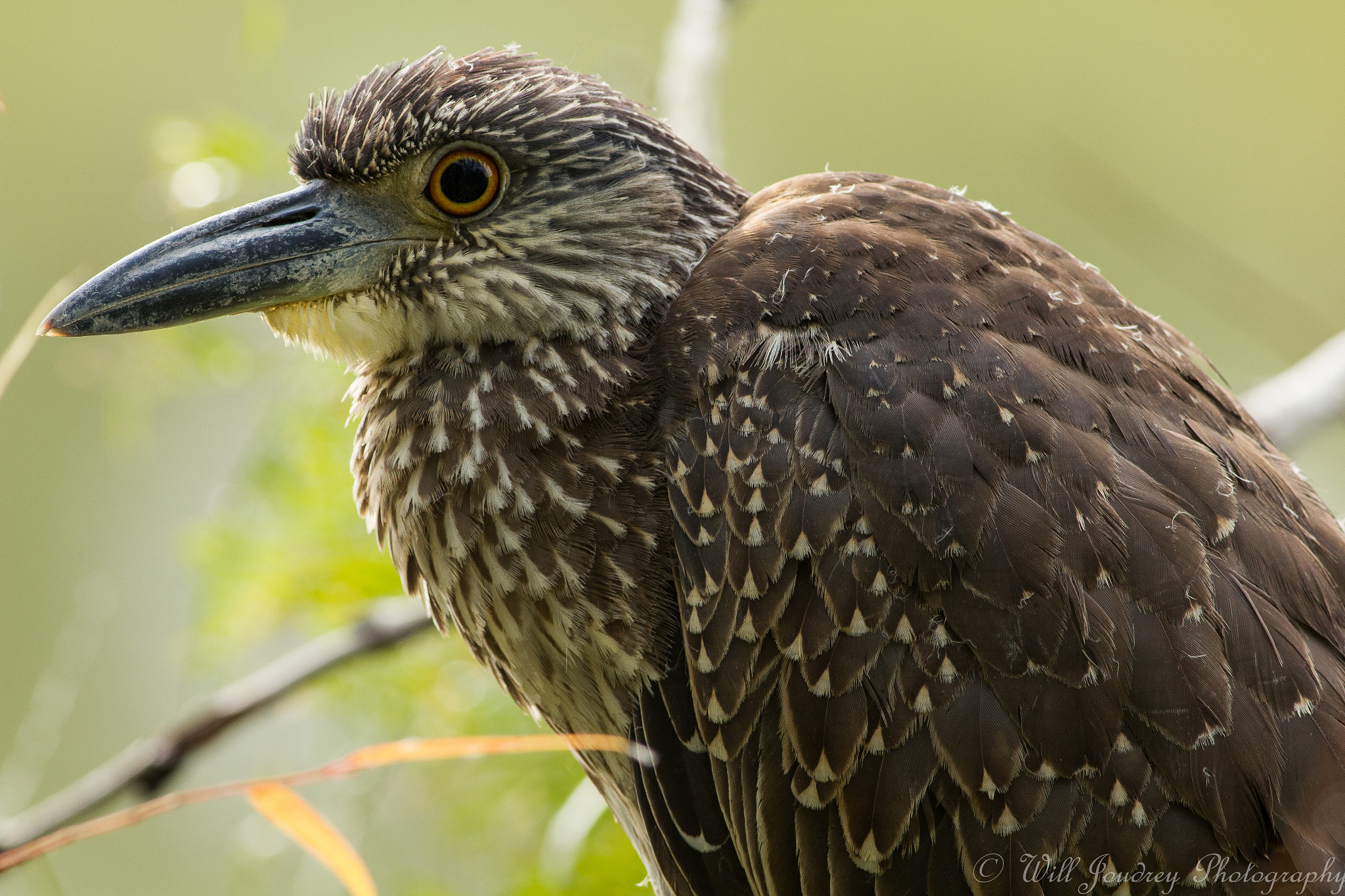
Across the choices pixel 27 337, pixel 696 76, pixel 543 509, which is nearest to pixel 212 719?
pixel 543 509

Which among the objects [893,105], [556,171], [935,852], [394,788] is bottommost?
[394,788]

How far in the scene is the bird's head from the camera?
2488mm

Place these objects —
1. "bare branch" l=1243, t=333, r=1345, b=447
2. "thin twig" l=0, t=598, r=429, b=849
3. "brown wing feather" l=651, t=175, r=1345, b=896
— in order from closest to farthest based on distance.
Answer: "brown wing feather" l=651, t=175, r=1345, b=896 < "thin twig" l=0, t=598, r=429, b=849 < "bare branch" l=1243, t=333, r=1345, b=447

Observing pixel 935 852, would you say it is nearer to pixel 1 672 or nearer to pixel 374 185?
pixel 374 185

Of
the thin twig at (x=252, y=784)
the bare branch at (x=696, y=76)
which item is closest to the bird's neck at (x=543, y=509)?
the thin twig at (x=252, y=784)

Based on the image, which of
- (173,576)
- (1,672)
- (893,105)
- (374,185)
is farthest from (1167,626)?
(893,105)

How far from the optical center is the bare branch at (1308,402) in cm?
326

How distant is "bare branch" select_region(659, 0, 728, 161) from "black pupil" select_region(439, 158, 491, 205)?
1.08 meters

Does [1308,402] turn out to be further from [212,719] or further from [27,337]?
[27,337]

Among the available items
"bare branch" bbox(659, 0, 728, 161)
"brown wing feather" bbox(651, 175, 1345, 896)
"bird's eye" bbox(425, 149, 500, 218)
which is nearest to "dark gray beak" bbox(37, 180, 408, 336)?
"bird's eye" bbox(425, 149, 500, 218)

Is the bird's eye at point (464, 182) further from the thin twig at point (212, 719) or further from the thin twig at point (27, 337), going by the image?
the thin twig at point (212, 719)

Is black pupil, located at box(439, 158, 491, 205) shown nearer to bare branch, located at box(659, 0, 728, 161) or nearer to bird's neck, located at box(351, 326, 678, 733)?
bird's neck, located at box(351, 326, 678, 733)

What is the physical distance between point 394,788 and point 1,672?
3.85m

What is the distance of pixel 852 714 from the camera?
7.20ft
